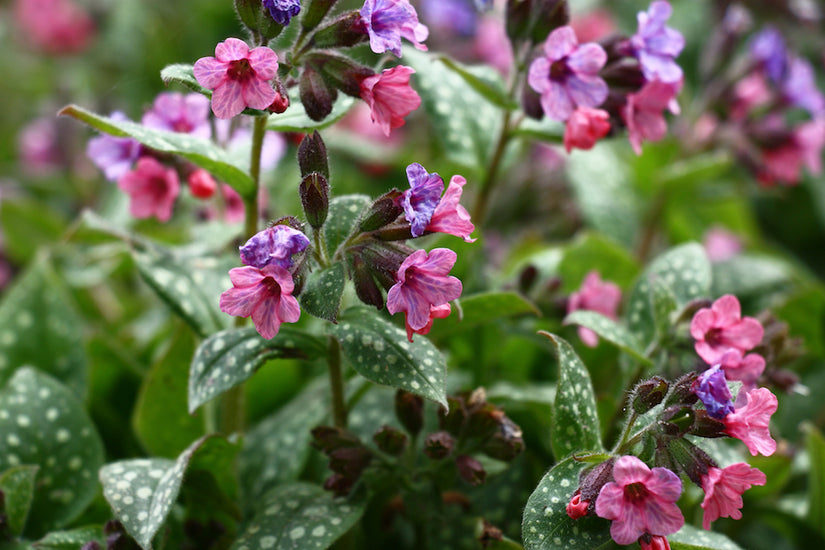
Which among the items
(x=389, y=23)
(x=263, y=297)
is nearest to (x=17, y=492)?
(x=263, y=297)

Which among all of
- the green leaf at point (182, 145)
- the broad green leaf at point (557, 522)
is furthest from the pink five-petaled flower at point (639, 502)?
the green leaf at point (182, 145)

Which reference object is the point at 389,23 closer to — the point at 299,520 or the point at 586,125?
the point at 586,125

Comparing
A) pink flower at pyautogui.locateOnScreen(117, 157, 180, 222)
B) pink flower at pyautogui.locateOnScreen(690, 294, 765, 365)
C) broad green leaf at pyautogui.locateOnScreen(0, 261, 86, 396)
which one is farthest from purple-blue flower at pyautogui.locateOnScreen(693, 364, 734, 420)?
broad green leaf at pyautogui.locateOnScreen(0, 261, 86, 396)

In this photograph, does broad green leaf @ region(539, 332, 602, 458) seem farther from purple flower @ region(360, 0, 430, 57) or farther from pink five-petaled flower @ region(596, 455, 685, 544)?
purple flower @ region(360, 0, 430, 57)

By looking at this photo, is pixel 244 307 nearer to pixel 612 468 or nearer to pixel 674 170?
pixel 612 468

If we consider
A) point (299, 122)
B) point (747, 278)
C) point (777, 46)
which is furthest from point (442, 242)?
point (777, 46)

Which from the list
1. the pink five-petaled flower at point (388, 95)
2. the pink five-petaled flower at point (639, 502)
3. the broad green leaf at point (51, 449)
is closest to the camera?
the pink five-petaled flower at point (639, 502)

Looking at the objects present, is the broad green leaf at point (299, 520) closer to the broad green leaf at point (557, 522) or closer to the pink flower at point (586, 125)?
the broad green leaf at point (557, 522)
